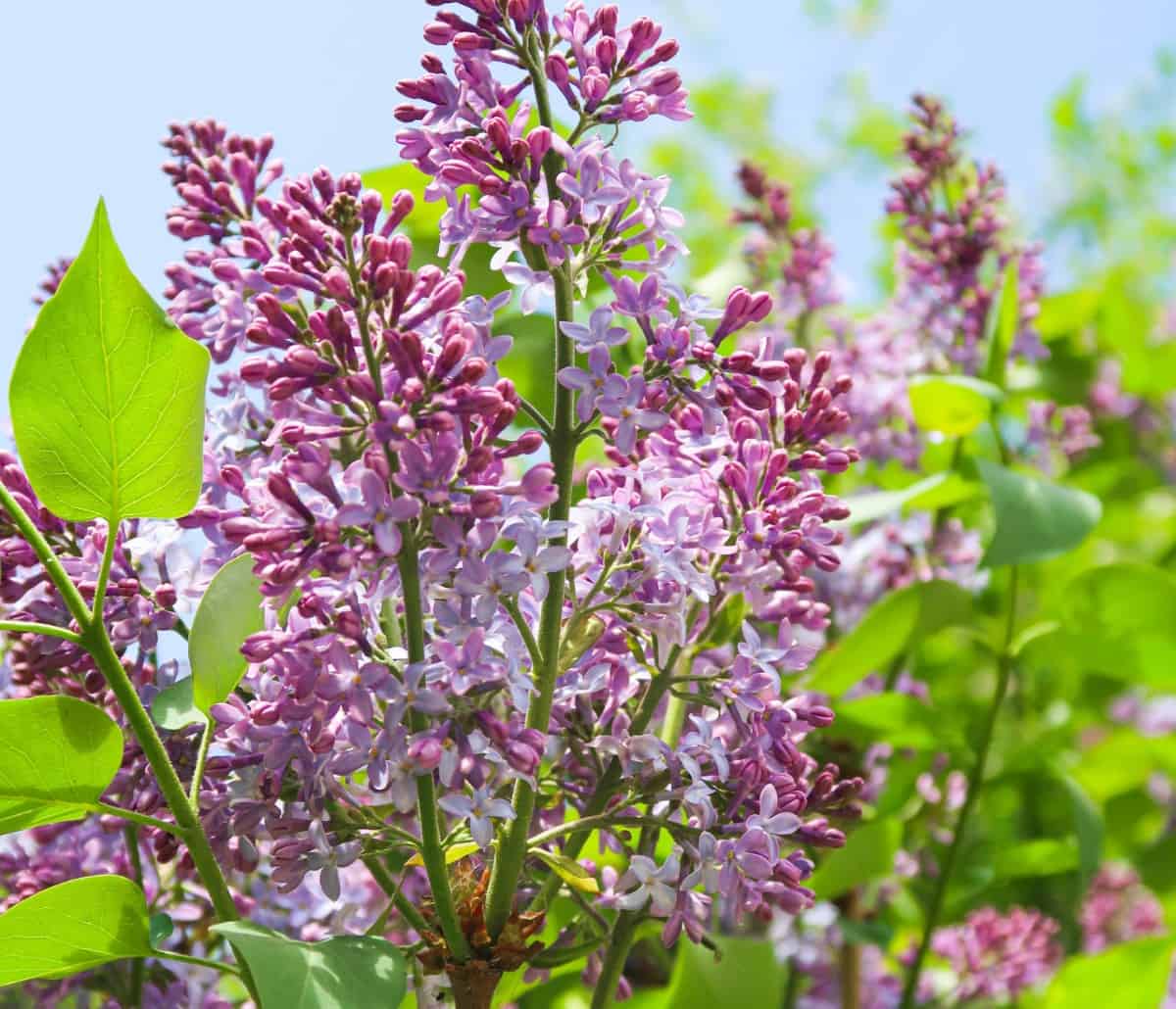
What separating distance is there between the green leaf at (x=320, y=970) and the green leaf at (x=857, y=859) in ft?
1.75

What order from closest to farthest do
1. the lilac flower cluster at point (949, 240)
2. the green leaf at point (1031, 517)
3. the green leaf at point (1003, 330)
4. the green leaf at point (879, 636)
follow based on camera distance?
the green leaf at point (1031, 517) → the green leaf at point (879, 636) → the green leaf at point (1003, 330) → the lilac flower cluster at point (949, 240)

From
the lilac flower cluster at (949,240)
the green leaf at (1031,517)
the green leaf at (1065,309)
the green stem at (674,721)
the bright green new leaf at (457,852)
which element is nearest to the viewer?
the bright green new leaf at (457,852)

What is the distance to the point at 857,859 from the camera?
103 cm

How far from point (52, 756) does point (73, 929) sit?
0.08m

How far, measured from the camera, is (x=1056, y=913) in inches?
70.8

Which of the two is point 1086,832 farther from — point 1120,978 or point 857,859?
point 857,859

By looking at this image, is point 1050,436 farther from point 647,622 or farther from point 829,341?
point 647,622

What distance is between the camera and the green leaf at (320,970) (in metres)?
0.52

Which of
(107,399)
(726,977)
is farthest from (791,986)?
(107,399)

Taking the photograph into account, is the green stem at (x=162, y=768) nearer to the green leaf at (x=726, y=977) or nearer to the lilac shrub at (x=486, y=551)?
the lilac shrub at (x=486, y=551)

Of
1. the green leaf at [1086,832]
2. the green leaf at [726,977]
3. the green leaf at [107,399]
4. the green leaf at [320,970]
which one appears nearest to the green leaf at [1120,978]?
the green leaf at [1086,832]

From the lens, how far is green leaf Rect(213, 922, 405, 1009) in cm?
52

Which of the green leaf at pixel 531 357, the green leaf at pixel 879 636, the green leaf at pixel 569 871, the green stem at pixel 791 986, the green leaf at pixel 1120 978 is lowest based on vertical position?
the green stem at pixel 791 986

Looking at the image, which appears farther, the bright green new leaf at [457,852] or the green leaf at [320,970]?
the bright green new leaf at [457,852]
